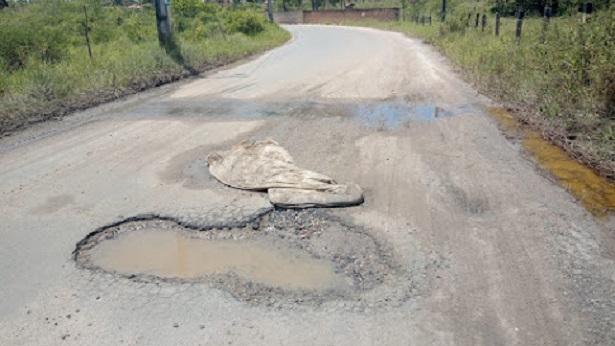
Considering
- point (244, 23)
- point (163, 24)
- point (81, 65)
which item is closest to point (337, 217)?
point (81, 65)

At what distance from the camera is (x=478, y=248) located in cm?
390

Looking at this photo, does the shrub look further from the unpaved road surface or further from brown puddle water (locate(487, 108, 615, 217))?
brown puddle water (locate(487, 108, 615, 217))

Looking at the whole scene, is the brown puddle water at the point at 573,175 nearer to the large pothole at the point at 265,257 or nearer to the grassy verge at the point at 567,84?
the grassy verge at the point at 567,84

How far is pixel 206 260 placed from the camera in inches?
153

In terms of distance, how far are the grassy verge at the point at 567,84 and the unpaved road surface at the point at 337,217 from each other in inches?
28.0

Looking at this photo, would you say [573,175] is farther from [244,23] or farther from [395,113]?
[244,23]

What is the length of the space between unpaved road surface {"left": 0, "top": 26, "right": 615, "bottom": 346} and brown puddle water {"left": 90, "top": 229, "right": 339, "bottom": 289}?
8.2 inches

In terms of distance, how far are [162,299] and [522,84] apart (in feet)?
24.1

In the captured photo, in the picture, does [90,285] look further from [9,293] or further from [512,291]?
[512,291]

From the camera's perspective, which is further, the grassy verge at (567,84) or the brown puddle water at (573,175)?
the grassy verge at (567,84)

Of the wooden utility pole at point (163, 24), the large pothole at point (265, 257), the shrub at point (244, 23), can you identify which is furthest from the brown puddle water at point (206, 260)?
the shrub at point (244, 23)

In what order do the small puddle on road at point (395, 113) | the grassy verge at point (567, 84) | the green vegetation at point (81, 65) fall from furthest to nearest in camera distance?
the green vegetation at point (81, 65) → the small puddle on road at point (395, 113) → the grassy verge at point (567, 84)

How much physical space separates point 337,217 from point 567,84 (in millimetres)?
4807

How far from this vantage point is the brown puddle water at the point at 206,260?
3.63 metres
